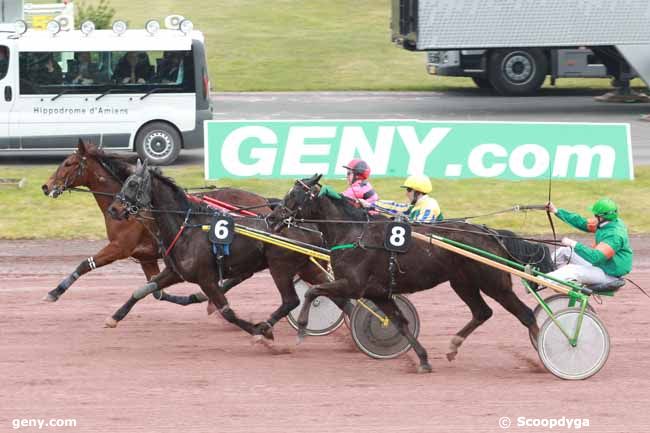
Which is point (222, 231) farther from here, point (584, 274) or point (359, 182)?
point (584, 274)

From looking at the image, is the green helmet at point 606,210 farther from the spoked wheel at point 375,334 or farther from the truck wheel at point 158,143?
the truck wheel at point 158,143

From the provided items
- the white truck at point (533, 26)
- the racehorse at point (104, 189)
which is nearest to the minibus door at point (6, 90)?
the racehorse at point (104, 189)

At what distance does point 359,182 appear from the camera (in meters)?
10.6

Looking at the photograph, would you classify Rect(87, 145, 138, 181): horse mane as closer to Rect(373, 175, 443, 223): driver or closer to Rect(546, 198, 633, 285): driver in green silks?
Rect(373, 175, 443, 223): driver

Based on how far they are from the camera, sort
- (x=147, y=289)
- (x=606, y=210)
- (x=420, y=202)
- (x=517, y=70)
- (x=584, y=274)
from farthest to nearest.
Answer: (x=517, y=70) < (x=147, y=289) < (x=420, y=202) < (x=584, y=274) < (x=606, y=210)

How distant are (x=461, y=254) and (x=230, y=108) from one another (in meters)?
17.4

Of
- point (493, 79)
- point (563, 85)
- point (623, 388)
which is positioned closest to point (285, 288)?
point (623, 388)

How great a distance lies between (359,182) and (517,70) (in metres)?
17.8

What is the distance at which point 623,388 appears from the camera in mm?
8867

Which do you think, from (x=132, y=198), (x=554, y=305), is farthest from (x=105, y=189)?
(x=554, y=305)

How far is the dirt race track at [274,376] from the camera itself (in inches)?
320

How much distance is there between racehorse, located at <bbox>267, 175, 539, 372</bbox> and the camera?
364 inches

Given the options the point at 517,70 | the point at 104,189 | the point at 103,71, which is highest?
the point at 103,71

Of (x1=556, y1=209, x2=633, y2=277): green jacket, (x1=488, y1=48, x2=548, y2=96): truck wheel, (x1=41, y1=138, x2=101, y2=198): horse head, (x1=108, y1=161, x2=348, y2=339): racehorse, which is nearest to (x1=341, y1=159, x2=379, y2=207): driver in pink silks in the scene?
(x1=108, y1=161, x2=348, y2=339): racehorse
